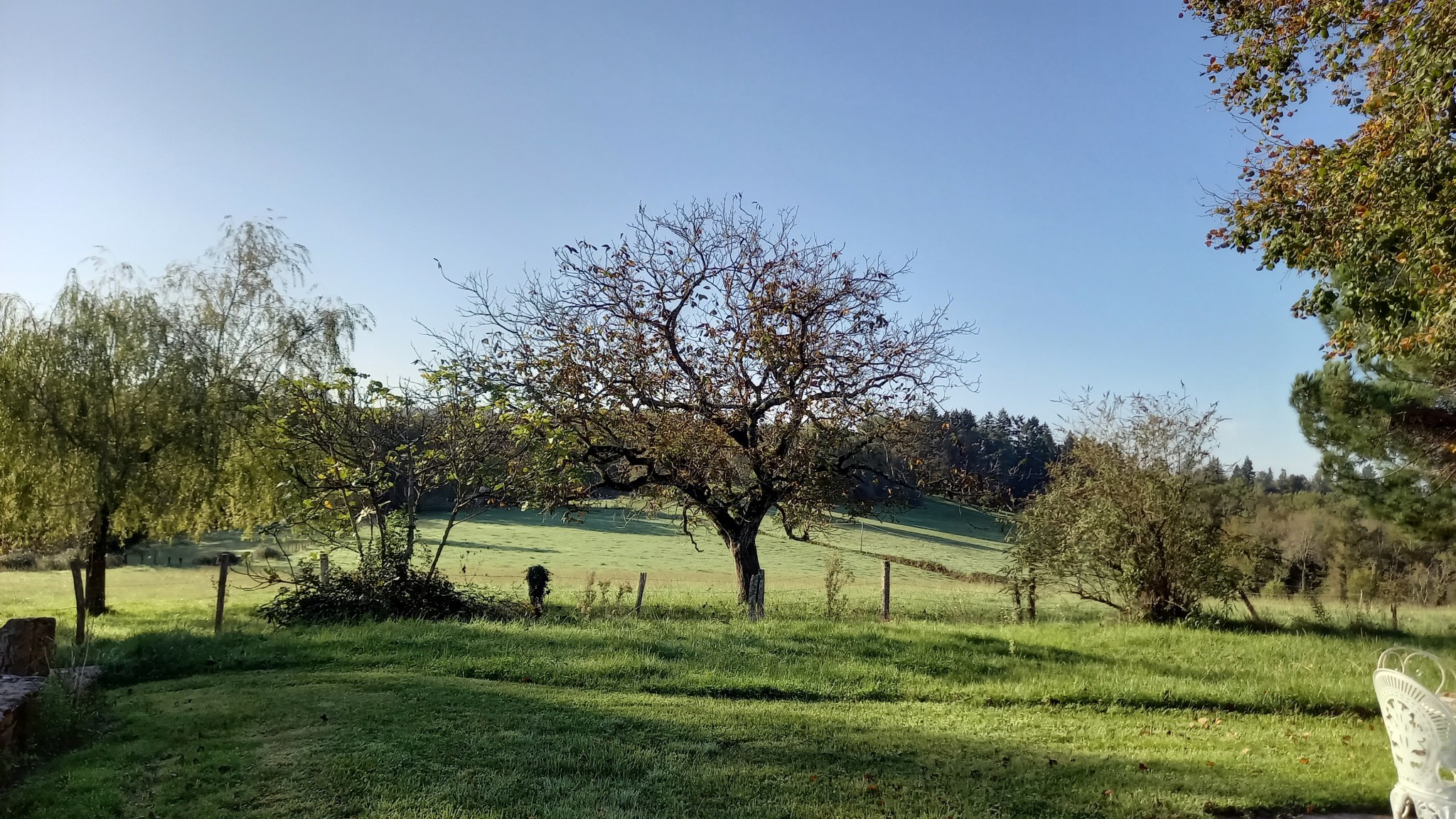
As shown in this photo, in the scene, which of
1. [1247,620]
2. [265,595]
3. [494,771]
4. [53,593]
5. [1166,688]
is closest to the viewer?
[494,771]

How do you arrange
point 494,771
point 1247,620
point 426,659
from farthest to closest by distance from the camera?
point 1247,620
point 426,659
point 494,771

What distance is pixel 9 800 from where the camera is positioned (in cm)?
561

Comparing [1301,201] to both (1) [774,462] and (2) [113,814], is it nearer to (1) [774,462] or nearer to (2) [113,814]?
(1) [774,462]

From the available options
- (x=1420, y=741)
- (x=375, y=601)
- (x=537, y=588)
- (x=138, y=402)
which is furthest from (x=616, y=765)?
(x=138, y=402)

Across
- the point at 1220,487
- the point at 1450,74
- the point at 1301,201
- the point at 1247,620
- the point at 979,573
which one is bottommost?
the point at 979,573

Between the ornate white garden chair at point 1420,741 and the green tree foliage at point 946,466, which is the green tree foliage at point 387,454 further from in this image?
the ornate white garden chair at point 1420,741

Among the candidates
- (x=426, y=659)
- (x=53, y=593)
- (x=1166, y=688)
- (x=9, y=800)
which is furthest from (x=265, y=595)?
(x=1166, y=688)

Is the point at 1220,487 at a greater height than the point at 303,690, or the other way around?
the point at 1220,487

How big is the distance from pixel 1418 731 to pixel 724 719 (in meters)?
5.19

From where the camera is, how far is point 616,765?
20.6 ft

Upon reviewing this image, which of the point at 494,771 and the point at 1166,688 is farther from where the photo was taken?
the point at 1166,688

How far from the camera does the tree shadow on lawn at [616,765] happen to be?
548cm

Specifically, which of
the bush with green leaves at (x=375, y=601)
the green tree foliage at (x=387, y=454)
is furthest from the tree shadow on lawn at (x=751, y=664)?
the green tree foliage at (x=387, y=454)

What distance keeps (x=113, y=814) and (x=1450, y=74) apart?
506 inches
